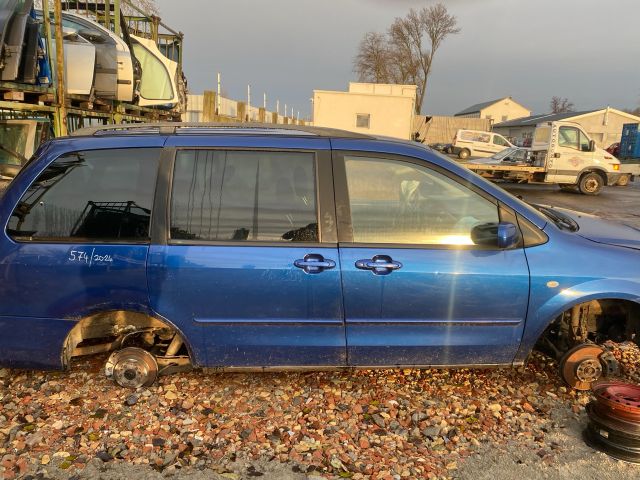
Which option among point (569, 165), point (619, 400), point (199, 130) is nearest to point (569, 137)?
point (569, 165)

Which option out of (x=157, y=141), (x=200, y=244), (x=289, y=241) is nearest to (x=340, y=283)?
(x=289, y=241)

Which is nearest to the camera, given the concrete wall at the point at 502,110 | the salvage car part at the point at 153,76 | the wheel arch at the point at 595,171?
the salvage car part at the point at 153,76

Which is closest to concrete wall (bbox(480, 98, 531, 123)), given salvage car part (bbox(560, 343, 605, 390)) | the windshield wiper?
the windshield wiper

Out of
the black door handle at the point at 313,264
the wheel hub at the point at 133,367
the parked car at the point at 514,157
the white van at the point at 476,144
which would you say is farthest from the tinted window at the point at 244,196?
the white van at the point at 476,144

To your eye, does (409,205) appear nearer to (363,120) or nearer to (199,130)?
(199,130)

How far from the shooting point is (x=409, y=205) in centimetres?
296

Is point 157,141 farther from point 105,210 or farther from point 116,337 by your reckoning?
point 116,337

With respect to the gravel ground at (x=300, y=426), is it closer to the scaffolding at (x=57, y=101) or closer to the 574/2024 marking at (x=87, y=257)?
the 574/2024 marking at (x=87, y=257)

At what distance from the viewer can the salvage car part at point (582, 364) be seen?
3.04 meters

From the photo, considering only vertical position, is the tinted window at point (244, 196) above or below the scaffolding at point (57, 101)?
below

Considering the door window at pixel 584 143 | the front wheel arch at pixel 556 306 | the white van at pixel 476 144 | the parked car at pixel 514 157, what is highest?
the white van at pixel 476 144

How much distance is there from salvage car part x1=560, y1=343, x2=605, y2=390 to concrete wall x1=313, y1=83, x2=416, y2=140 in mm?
12200

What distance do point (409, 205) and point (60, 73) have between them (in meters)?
→ 6.36

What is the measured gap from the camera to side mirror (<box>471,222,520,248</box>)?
271 cm
